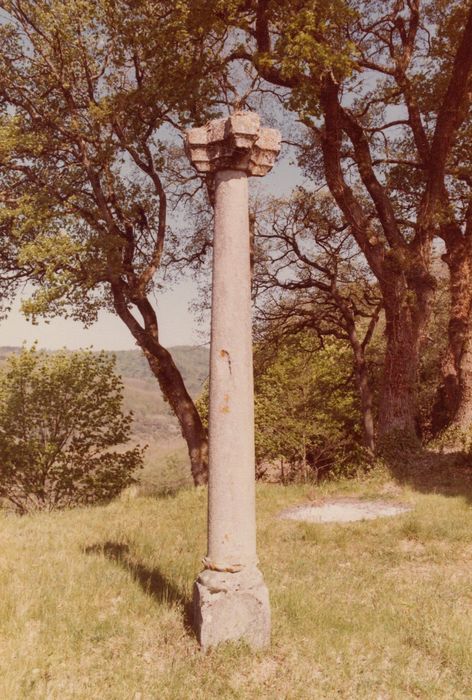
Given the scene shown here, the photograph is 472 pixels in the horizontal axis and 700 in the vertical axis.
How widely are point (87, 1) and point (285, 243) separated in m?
10.2

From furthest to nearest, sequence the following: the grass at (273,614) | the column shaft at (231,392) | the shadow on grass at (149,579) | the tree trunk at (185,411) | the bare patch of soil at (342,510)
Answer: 1. the tree trunk at (185,411)
2. the bare patch of soil at (342,510)
3. the shadow on grass at (149,579)
4. the column shaft at (231,392)
5. the grass at (273,614)

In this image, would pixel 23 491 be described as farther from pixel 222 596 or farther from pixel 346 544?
pixel 222 596

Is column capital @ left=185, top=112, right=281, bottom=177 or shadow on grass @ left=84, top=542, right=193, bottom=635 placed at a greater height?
column capital @ left=185, top=112, right=281, bottom=177

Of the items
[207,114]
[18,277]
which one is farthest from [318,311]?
[18,277]

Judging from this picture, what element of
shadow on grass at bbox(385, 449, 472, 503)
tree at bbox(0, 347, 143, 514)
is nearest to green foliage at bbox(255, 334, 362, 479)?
tree at bbox(0, 347, 143, 514)

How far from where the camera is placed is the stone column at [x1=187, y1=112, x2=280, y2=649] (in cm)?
489

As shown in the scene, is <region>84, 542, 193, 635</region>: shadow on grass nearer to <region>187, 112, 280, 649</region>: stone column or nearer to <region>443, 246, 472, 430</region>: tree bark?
<region>187, 112, 280, 649</region>: stone column

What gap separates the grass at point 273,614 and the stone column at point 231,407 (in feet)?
0.89

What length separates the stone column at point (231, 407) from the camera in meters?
4.89

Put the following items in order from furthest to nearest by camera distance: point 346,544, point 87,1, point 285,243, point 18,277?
1. point 285,243
2. point 18,277
3. point 87,1
4. point 346,544

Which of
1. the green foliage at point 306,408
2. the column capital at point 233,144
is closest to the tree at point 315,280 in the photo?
the green foliage at point 306,408

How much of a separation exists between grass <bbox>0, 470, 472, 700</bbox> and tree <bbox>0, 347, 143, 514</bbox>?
31.2ft

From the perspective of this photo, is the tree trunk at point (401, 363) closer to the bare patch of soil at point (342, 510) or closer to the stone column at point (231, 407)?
the bare patch of soil at point (342, 510)

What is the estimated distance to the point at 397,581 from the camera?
671 cm
